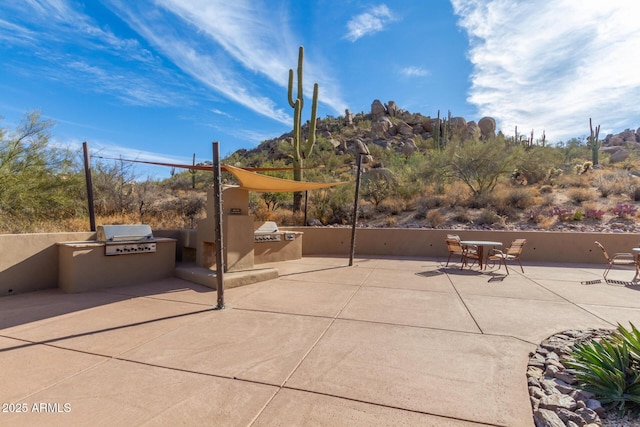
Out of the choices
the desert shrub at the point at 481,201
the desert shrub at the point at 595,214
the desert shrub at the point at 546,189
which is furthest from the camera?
the desert shrub at the point at 546,189

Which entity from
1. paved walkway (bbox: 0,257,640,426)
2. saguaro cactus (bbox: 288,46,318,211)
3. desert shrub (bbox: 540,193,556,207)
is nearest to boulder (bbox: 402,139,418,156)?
desert shrub (bbox: 540,193,556,207)

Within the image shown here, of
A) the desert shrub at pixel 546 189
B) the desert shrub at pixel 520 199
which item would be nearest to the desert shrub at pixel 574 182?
the desert shrub at pixel 546 189

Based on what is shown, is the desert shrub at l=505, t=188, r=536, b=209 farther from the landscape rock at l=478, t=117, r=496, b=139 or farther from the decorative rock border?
the landscape rock at l=478, t=117, r=496, b=139

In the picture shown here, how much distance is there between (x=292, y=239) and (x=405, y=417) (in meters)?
7.34

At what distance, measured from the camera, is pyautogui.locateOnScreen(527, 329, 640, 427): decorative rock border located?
7.19 feet

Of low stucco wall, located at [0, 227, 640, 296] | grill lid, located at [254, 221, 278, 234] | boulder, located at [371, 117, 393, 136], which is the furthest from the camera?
boulder, located at [371, 117, 393, 136]

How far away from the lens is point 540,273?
768 centimetres

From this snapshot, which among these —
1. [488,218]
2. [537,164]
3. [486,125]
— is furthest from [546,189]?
[486,125]

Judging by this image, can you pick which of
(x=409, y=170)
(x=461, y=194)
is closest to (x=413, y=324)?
Answer: (x=461, y=194)

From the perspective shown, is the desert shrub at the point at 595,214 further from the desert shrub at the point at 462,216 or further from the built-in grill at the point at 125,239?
the built-in grill at the point at 125,239

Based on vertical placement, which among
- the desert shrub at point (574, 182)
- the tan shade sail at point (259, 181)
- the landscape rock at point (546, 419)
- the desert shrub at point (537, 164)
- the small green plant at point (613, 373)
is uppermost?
the desert shrub at point (537, 164)

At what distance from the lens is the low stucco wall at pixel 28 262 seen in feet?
17.0

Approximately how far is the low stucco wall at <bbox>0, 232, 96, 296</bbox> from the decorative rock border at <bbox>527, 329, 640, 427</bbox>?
7105 millimetres

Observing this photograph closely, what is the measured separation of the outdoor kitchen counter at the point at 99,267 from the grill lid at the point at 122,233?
18cm
